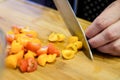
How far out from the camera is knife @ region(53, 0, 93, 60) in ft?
2.35

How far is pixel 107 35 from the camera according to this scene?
0.69m

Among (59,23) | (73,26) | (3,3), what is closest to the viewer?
(73,26)

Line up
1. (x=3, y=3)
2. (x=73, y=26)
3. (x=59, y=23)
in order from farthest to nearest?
(x=3, y=3), (x=59, y=23), (x=73, y=26)

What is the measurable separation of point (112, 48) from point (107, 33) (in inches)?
1.9

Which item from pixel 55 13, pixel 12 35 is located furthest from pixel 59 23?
pixel 12 35

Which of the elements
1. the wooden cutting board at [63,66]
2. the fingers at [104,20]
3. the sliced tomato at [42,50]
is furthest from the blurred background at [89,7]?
the sliced tomato at [42,50]

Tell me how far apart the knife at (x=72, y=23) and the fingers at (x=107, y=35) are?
0.03 meters

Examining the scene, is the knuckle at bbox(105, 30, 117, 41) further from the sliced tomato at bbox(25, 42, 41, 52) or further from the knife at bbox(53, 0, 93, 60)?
the sliced tomato at bbox(25, 42, 41, 52)

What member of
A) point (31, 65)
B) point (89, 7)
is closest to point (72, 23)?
point (31, 65)

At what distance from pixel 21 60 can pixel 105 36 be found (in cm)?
25

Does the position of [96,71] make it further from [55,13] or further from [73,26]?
[55,13]

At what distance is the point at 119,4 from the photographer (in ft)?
2.42

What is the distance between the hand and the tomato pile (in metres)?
0.05

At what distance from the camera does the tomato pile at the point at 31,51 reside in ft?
2.15
